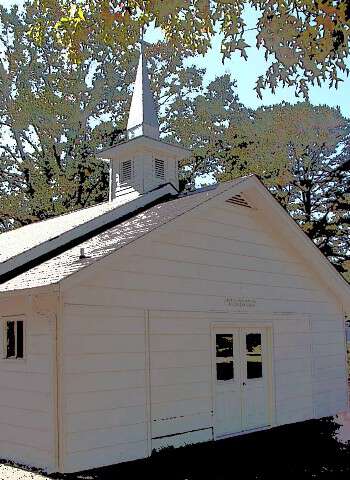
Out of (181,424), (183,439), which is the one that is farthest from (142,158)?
(183,439)

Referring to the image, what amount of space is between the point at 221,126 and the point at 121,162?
38.5 feet

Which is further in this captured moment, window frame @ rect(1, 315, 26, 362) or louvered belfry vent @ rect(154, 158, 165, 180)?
louvered belfry vent @ rect(154, 158, 165, 180)

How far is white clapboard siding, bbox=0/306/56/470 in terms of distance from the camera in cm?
885

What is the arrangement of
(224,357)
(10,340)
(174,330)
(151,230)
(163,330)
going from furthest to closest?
(224,357)
(174,330)
(163,330)
(151,230)
(10,340)

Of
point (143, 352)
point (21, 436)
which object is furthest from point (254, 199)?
point (21, 436)

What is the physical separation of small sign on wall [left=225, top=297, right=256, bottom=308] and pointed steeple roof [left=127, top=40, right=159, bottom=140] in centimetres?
591

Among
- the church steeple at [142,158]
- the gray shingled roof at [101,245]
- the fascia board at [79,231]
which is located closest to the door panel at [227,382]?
the gray shingled roof at [101,245]

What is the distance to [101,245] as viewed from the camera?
33.7ft

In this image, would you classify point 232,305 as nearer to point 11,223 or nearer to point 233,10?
point 233,10

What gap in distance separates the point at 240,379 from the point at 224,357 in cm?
60

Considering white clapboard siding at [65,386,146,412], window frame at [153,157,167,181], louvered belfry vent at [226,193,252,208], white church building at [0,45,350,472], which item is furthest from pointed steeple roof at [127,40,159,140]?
white clapboard siding at [65,386,146,412]

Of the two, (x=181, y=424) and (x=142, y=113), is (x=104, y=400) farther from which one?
(x=142, y=113)

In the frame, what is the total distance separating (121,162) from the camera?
16.4 meters

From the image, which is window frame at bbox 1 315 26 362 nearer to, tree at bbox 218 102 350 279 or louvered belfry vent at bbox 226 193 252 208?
louvered belfry vent at bbox 226 193 252 208
